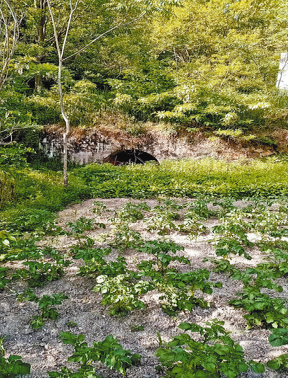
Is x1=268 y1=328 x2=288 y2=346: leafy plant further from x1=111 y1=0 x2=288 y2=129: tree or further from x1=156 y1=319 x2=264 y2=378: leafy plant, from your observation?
x1=111 y1=0 x2=288 y2=129: tree

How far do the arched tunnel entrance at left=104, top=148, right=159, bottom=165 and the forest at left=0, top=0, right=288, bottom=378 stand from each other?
995mm

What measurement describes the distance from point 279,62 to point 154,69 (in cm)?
664

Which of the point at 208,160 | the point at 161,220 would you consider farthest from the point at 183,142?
the point at 161,220

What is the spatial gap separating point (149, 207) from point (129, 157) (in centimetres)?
→ 807

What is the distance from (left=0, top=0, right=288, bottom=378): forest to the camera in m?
2.12

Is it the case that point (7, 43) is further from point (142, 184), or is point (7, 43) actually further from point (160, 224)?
point (142, 184)

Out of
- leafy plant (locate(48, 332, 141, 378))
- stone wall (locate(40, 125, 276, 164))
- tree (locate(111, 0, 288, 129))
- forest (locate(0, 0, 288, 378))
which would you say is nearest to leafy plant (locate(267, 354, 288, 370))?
forest (locate(0, 0, 288, 378))

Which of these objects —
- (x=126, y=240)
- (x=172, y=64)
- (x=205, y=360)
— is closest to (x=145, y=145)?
(x=172, y=64)

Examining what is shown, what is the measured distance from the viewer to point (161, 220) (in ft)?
14.7

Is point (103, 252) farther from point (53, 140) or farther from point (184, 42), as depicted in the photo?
point (184, 42)

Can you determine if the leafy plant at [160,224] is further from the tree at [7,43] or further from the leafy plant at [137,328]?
the tree at [7,43]

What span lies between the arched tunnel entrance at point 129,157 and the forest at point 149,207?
39.2 inches

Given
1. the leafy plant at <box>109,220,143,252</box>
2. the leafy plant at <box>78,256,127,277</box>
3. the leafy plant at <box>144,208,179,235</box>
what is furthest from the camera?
the leafy plant at <box>144,208,179,235</box>

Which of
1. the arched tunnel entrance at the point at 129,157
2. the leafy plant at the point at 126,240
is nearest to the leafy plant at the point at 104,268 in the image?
the leafy plant at the point at 126,240
